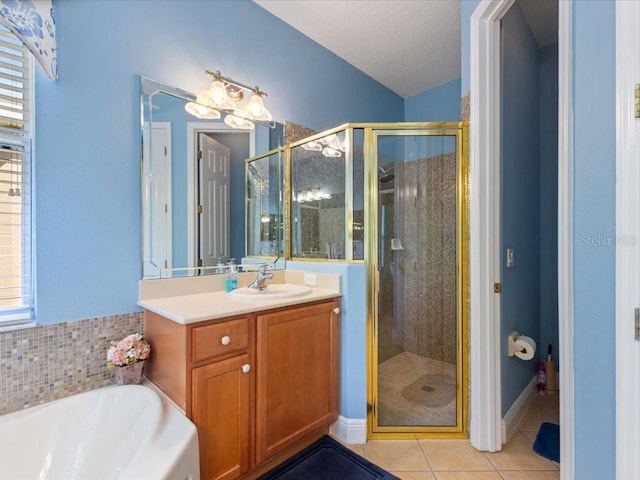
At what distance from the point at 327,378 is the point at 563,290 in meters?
1.22

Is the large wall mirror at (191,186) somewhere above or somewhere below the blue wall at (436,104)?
below

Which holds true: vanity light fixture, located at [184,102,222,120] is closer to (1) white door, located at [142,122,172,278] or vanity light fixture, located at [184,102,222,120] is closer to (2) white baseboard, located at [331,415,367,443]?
(1) white door, located at [142,122,172,278]

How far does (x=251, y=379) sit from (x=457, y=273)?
51.6 inches

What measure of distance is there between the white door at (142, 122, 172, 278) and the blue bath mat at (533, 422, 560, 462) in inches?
89.7

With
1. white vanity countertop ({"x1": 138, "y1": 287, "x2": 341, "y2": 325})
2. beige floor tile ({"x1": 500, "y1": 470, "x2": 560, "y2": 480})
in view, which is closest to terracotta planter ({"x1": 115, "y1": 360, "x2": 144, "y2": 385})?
white vanity countertop ({"x1": 138, "y1": 287, "x2": 341, "y2": 325})

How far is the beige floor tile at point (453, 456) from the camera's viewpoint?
5.32 feet

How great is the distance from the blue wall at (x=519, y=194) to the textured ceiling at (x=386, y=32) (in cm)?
50

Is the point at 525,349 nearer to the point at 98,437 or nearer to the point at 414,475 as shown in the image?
the point at 414,475

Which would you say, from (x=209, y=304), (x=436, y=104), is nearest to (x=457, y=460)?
(x=209, y=304)

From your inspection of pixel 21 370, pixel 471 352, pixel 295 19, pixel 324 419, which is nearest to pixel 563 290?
pixel 471 352

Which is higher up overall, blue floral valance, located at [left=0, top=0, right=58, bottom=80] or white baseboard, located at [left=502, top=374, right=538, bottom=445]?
blue floral valance, located at [left=0, top=0, right=58, bottom=80]

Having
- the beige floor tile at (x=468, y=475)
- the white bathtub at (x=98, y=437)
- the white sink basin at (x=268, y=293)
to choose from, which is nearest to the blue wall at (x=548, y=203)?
the beige floor tile at (x=468, y=475)

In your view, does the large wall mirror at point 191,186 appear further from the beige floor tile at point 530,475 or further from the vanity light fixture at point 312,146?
the beige floor tile at point 530,475

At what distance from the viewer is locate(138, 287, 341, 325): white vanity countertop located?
4.20 ft
